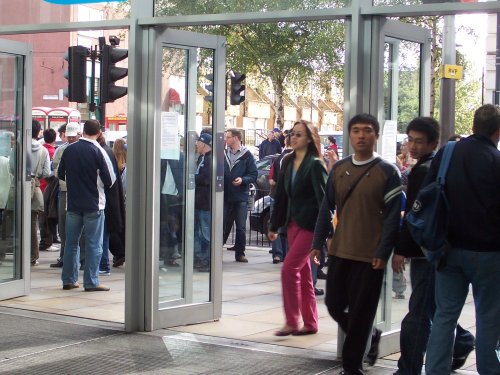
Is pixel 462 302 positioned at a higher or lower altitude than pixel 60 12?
lower

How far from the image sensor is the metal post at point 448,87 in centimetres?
1509

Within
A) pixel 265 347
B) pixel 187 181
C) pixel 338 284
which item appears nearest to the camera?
pixel 338 284

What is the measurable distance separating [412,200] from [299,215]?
6.64 ft

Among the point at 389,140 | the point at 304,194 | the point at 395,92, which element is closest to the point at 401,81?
the point at 395,92

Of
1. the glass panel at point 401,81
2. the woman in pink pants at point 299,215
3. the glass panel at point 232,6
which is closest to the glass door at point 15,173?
the glass panel at point 232,6

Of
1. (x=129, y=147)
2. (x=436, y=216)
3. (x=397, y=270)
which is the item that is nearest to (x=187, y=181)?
(x=129, y=147)

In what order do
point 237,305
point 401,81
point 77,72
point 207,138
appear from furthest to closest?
point 77,72 < point 237,305 < point 207,138 < point 401,81

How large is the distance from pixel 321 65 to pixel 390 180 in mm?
30261

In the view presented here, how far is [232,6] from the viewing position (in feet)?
27.1

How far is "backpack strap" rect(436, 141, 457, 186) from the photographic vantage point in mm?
5973

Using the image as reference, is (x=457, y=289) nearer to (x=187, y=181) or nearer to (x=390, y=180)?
(x=390, y=180)

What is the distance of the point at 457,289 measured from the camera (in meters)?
6.02

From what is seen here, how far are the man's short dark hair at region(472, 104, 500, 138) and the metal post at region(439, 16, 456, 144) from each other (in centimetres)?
904

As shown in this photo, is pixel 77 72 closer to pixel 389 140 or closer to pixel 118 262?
pixel 118 262
